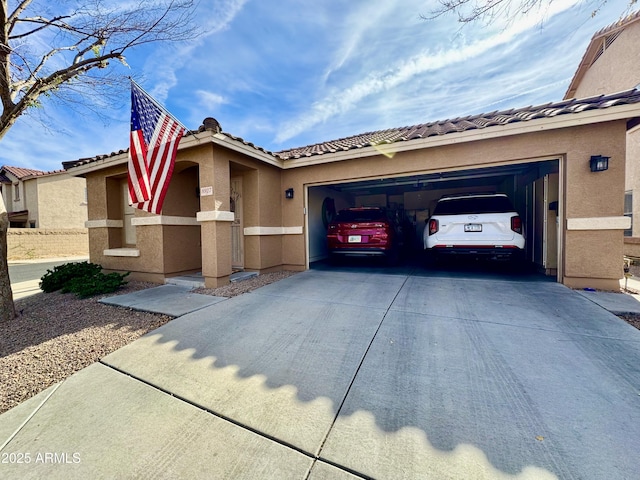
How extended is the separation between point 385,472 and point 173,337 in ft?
9.19

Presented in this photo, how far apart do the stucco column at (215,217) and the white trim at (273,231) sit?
91 centimetres

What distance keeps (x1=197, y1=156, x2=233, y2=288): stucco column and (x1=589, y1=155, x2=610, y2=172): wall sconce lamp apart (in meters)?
6.71

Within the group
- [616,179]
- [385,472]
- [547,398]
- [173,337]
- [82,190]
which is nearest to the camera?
[385,472]

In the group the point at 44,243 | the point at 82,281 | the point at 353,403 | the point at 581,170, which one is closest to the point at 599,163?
the point at 581,170

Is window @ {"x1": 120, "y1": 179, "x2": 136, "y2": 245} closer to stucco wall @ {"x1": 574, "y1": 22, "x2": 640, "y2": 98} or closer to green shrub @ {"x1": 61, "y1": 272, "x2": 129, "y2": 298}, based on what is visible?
green shrub @ {"x1": 61, "y1": 272, "x2": 129, "y2": 298}

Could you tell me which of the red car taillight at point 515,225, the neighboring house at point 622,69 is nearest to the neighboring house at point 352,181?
the red car taillight at point 515,225

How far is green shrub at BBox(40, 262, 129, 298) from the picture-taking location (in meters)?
5.36

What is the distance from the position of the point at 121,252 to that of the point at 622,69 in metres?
18.0

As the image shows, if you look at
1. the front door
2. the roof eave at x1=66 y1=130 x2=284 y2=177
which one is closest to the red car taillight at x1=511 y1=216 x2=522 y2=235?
the roof eave at x1=66 y1=130 x2=284 y2=177

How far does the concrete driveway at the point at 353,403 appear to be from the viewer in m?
1.52

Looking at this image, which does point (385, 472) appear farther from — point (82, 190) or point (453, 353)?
point (82, 190)

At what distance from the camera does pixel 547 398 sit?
197 cm

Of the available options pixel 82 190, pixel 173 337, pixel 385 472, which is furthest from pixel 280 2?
pixel 82 190

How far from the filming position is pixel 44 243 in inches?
603
